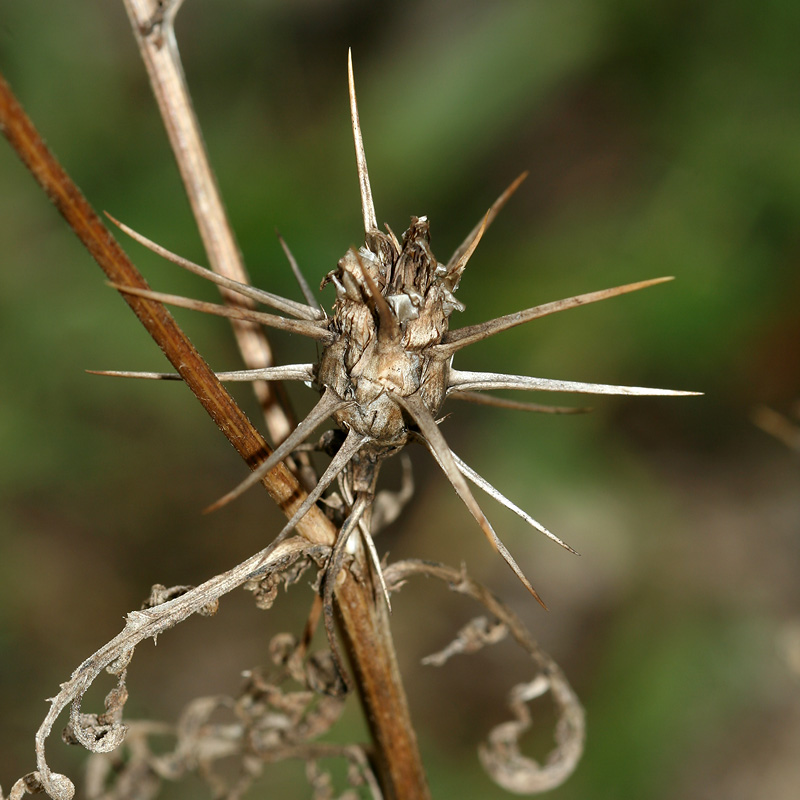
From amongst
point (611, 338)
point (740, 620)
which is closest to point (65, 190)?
point (611, 338)

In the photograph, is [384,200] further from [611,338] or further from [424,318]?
[424,318]

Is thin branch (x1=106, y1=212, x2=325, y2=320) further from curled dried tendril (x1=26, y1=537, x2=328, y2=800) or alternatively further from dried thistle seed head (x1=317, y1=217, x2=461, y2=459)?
curled dried tendril (x1=26, y1=537, x2=328, y2=800)

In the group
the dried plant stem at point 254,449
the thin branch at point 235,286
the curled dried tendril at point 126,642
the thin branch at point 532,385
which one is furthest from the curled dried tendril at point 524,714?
the thin branch at point 235,286

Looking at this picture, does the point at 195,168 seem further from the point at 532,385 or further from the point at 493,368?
the point at 493,368

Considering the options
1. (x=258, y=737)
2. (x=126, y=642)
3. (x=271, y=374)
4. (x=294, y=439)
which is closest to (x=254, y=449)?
(x=271, y=374)

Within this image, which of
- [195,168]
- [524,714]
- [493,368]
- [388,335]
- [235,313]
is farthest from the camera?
[493,368]

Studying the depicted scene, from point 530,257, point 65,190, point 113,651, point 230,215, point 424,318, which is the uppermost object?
point 230,215

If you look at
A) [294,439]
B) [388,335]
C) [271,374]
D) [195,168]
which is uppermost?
[195,168]
